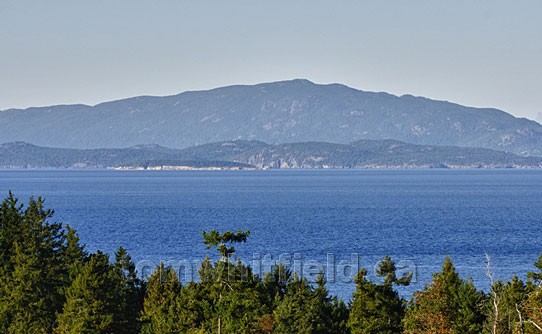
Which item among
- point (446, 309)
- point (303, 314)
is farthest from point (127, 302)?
point (446, 309)

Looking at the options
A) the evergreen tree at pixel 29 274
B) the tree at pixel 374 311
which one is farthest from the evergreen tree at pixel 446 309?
the evergreen tree at pixel 29 274

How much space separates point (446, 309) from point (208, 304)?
35.8ft

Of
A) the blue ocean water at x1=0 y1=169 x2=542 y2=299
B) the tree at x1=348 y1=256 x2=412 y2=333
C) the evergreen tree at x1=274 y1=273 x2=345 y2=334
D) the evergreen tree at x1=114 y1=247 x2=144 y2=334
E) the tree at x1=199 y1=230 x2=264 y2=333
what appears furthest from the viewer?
the blue ocean water at x1=0 y1=169 x2=542 y2=299

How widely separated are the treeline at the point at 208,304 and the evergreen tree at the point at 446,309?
6cm

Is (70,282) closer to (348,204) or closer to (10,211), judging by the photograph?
(10,211)

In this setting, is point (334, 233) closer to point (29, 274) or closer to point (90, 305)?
point (29, 274)

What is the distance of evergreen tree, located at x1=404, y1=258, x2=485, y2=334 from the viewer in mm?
34812

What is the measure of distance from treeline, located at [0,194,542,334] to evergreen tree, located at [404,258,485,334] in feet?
0.18

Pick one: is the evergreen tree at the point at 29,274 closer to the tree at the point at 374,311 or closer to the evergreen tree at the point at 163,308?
the evergreen tree at the point at 163,308

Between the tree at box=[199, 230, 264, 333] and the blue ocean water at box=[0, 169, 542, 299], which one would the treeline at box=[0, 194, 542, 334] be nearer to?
the tree at box=[199, 230, 264, 333]

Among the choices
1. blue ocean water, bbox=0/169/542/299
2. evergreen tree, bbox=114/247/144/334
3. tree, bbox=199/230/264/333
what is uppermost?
tree, bbox=199/230/264/333

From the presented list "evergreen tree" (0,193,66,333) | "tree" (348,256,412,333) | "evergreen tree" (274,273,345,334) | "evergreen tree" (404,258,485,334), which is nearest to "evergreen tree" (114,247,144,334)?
"evergreen tree" (0,193,66,333)

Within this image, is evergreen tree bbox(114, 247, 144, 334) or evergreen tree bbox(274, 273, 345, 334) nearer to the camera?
evergreen tree bbox(274, 273, 345, 334)

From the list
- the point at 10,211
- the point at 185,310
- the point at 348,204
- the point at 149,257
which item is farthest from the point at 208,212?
the point at 185,310
